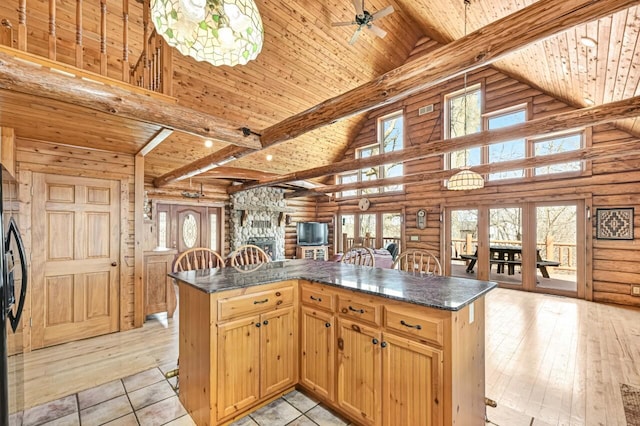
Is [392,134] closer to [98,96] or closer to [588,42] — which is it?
[588,42]

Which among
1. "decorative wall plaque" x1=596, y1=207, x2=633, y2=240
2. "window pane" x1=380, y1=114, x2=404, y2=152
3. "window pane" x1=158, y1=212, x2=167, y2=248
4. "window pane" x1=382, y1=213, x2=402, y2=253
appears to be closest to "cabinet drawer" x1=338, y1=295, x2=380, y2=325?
"decorative wall plaque" x1=596, y1=207, x2=633, y2=240

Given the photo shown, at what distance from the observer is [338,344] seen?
205 centimetres

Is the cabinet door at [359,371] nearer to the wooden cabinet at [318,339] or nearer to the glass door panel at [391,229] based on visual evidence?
the wooden cabinet at [318,339]

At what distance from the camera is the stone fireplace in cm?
811

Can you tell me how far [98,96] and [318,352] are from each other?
2624 millimetres

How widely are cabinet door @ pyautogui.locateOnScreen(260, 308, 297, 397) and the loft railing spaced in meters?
2.30

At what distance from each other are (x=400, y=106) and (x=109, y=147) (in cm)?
722

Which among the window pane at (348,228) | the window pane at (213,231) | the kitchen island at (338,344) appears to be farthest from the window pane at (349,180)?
the kitchen island at (338,344)

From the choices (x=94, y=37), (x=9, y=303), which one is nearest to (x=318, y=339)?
(x=9, y=303)

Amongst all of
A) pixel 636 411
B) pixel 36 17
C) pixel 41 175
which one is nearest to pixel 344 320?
pixel 636 411

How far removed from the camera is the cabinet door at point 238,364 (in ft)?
6.32

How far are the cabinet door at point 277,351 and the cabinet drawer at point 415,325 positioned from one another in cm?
88

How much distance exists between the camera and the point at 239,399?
2016 mm

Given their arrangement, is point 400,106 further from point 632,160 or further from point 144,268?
point 144,268
